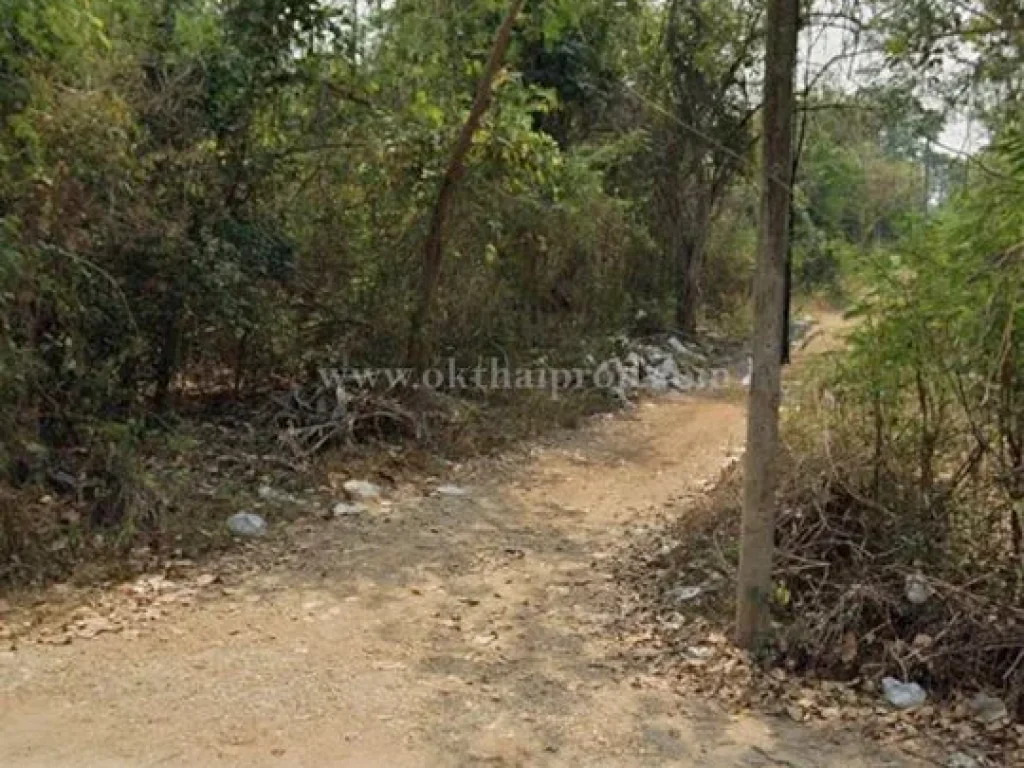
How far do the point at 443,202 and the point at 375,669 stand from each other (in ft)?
13.4

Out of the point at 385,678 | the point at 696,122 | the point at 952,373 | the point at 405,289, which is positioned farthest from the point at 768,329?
the point at 696,122

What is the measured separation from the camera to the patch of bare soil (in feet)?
9.94

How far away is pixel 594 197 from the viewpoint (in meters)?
10.5

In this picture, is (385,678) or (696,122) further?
(696,122)

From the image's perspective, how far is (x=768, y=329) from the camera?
3510mm

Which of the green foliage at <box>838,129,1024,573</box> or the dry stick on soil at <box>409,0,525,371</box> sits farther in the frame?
the dry stick on soil at <box>409,0,525,371</box>

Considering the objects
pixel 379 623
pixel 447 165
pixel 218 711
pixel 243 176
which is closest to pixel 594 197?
pixel 447 165

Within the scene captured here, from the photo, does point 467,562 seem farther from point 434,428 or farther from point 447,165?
point 447,165

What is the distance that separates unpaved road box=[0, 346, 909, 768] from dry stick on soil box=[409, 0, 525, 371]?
2.13 m

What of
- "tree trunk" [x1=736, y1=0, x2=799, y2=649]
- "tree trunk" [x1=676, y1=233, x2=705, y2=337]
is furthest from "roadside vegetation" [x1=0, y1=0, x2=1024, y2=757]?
"tree trunk" [x1=676, y1=233, x2=705, y2=337]

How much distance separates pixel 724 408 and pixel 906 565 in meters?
6.10

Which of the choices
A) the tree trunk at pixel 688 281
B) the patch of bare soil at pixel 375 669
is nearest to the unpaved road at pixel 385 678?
the patch of bare soil at pixel 375 669

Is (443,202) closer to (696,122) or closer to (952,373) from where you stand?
(952,373)

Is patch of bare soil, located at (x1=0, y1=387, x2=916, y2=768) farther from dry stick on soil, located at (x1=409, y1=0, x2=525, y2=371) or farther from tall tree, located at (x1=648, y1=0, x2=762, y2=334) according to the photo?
tall tree, located at (x1=648, y1=0, x2=762, y2=334)
